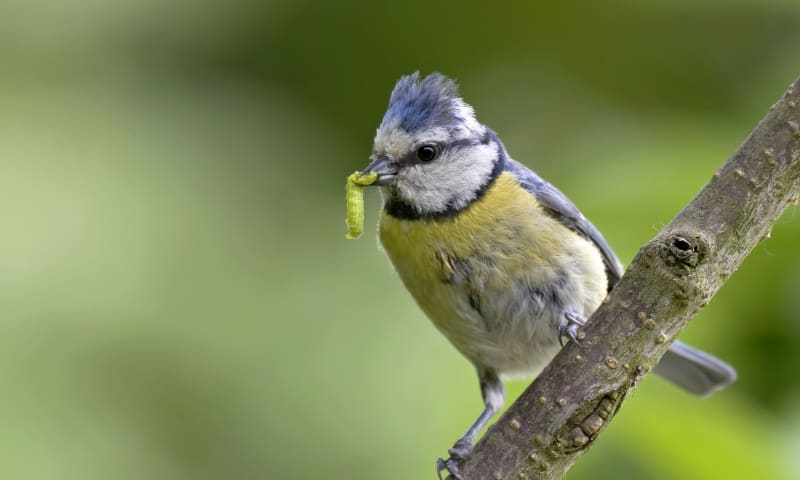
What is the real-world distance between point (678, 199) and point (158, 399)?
158cm

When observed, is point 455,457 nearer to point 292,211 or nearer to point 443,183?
point 443,183

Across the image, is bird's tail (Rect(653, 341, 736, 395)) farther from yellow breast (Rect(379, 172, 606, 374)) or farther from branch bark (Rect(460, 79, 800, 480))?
branch bark (Rect(460, 79, 800, 480))

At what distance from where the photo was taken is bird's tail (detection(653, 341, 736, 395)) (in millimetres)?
2510

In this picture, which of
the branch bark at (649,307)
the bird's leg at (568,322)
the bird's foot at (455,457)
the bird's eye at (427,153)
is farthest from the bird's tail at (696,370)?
the branch bark at (649,307)

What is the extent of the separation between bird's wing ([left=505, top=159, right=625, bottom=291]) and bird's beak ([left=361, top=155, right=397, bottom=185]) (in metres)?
0.31

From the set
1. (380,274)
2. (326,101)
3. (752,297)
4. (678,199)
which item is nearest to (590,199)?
(678,199)

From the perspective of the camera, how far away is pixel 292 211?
3219 millimetres

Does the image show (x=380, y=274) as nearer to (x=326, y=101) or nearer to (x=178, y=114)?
(x=326, y=101)

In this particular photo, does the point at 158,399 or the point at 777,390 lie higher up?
the point at 777,390

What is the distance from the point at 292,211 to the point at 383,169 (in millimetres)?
1044

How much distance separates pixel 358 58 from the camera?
11.1 ft

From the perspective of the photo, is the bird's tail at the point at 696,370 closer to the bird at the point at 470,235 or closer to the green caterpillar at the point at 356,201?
the bird at the point at 470,235

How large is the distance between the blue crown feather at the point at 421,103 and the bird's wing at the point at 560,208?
0.23 metres

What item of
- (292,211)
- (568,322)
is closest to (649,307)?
(568,322)
